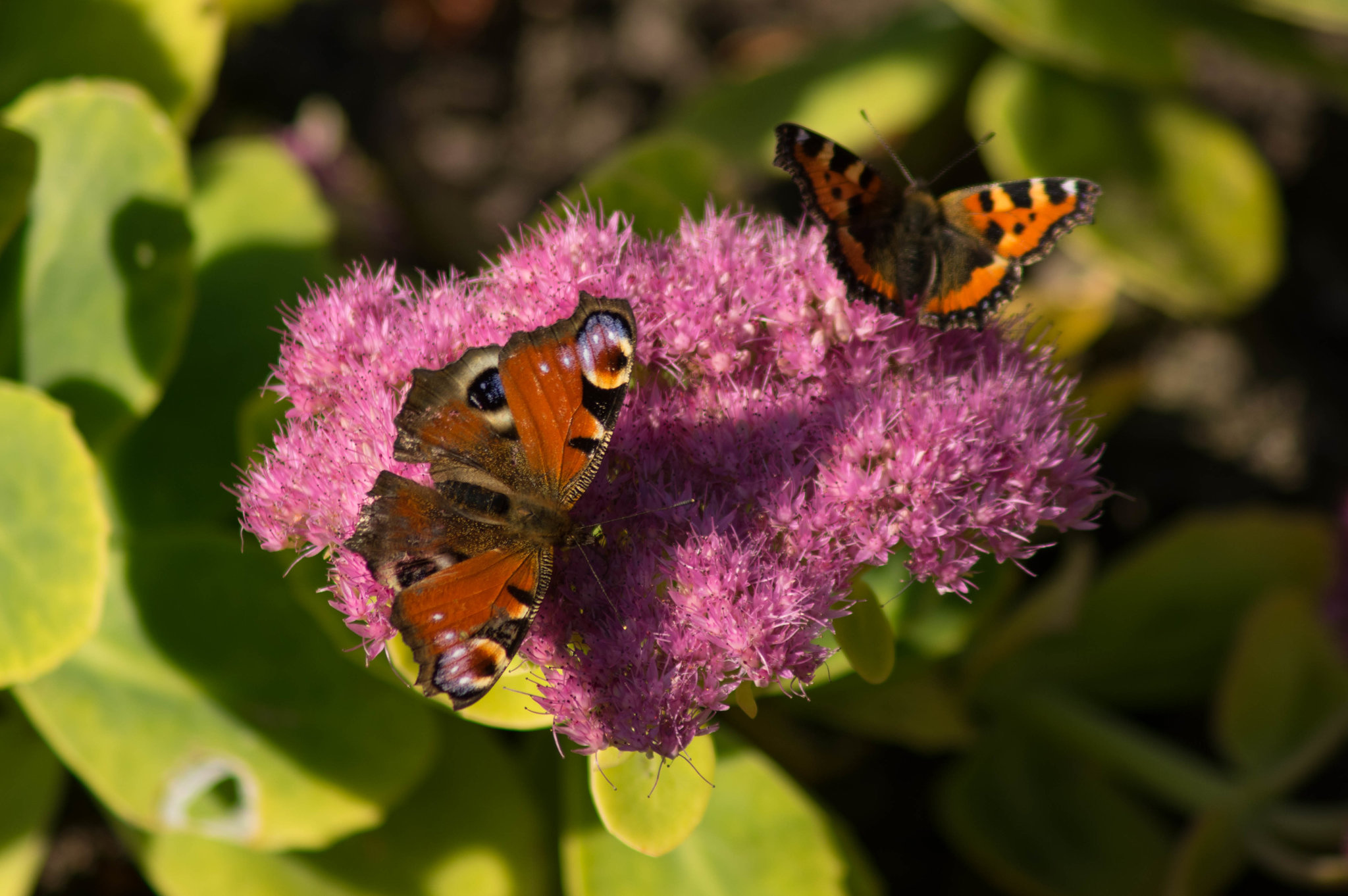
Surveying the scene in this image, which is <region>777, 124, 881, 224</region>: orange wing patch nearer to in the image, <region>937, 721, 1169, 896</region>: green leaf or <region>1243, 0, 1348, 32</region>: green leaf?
<region>937, 721, 1169, 896</region>: green leaf

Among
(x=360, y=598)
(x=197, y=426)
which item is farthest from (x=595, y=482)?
(x=197, y=426)

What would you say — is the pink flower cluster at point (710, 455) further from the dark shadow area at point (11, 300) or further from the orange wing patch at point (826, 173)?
the dark shadow area at point (11, 300)

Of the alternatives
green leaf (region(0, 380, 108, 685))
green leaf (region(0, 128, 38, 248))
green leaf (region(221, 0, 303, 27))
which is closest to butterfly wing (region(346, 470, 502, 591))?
green leaf (region(0, 380, 108, 685))

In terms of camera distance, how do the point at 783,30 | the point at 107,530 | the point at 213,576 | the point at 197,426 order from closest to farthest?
the point at 107,530
the point at 213,576
the point at 197,426
the point at 783,30

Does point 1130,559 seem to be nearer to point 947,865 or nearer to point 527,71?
point 947,865

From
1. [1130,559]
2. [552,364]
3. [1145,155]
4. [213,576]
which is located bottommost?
[1130,559]

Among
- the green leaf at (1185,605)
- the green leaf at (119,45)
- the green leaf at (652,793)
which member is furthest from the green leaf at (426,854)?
the green leaf at (119,45)
